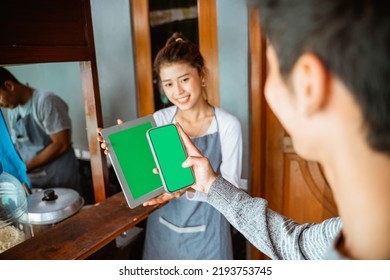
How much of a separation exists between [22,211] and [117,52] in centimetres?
40

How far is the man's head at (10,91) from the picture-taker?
1133 millimetres

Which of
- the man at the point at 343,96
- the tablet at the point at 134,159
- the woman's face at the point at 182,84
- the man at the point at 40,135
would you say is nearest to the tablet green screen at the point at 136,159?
the tablet at the point at 134,159

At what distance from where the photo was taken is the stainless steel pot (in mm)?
669

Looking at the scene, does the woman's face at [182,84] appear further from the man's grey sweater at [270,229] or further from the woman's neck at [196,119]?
the man's grey sweater at [270,229]

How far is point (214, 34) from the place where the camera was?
2.44ft

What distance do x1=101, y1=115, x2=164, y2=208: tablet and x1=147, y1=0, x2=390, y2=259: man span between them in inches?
12.6

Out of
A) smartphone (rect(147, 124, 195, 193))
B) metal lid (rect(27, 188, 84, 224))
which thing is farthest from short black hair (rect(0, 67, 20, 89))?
smartphone (rect(147, 124, 195, 193))

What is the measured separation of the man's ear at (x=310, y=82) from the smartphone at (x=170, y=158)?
0.34 metres

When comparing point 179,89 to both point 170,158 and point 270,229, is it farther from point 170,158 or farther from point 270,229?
point 270,229

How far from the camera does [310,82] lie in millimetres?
312

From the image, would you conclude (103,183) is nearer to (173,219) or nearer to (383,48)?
(173,219)

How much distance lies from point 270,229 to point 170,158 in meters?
0.23

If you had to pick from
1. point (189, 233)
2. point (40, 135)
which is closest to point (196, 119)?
point (189, 233)

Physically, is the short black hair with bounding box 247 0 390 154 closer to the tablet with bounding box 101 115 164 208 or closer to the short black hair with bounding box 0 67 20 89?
the tablet with bounding box 101 115 164 208
